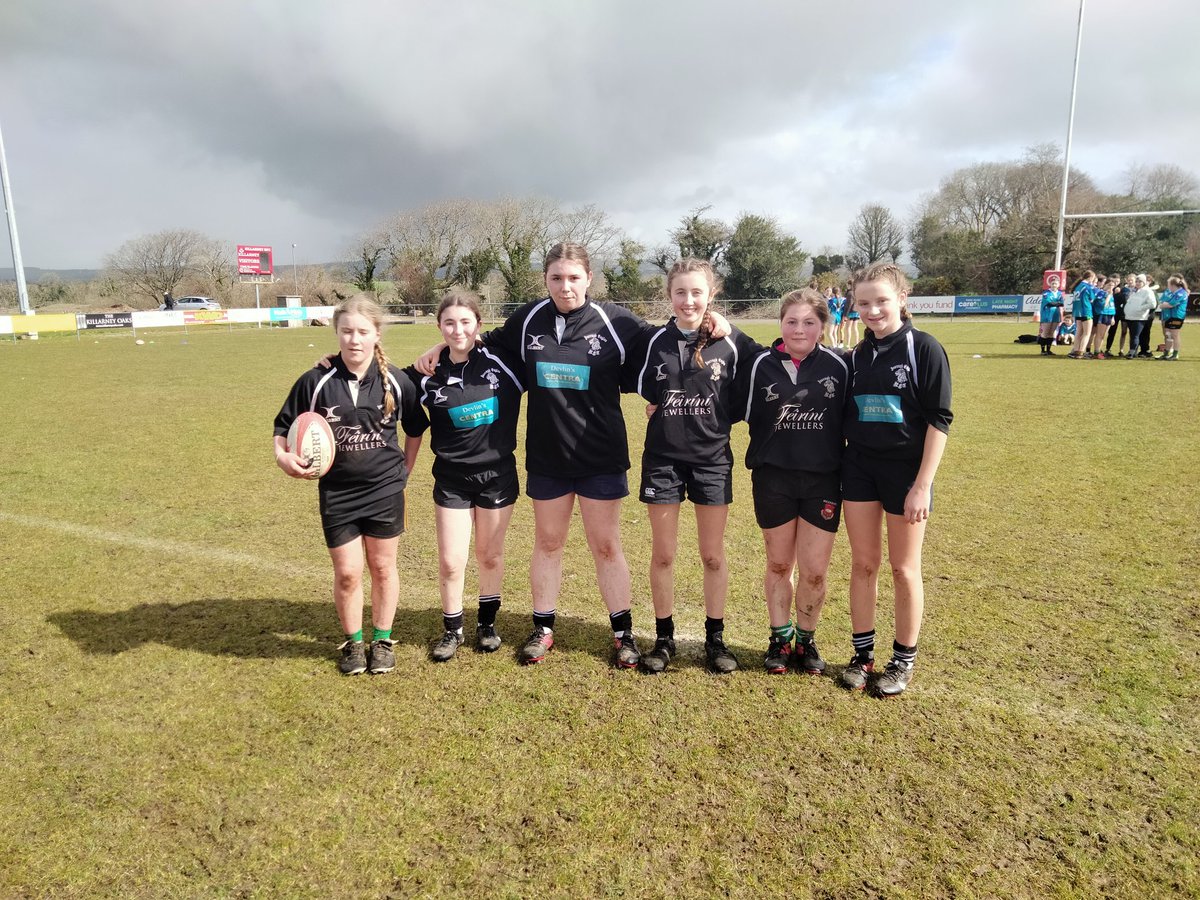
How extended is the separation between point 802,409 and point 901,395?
429 mm

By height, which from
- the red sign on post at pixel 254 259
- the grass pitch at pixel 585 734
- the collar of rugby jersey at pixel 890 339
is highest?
the red sign on post at pixel 254 259

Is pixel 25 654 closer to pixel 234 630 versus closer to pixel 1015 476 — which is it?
pixel 234 630

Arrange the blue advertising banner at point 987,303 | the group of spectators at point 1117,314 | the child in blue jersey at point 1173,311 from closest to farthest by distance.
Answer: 1. the child in blue jersey at point 1173,311
2. the group of spectators at point 1117,314
3. the blue advertising banner at point 987,303

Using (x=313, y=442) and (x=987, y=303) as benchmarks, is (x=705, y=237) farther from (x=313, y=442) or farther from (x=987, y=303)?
(x=313, y=442)

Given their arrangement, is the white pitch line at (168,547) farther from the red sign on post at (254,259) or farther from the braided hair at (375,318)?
the red sign on post at (254,259)

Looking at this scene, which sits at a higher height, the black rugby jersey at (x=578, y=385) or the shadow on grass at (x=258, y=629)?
the black rugby jersey at (x=578, y=385)

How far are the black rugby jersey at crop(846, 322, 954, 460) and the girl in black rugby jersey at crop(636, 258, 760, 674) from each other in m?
0.57

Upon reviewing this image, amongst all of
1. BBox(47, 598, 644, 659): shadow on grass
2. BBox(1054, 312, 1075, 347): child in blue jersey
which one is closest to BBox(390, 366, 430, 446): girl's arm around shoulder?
BBox(47, 598, 644, 659): shadow on grass

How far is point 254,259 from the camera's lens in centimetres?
4447

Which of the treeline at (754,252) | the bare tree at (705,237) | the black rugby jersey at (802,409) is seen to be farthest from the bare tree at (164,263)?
the black rugby jersey at (802,409)

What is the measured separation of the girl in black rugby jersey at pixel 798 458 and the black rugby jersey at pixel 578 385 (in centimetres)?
64

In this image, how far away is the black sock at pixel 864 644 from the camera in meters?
3.46

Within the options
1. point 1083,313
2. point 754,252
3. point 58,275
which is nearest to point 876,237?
point 754,252

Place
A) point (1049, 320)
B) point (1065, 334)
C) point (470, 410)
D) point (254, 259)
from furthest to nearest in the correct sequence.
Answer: point (254, 259) → point (1065, 334) → point (1049, 320) → point (470, 410)
